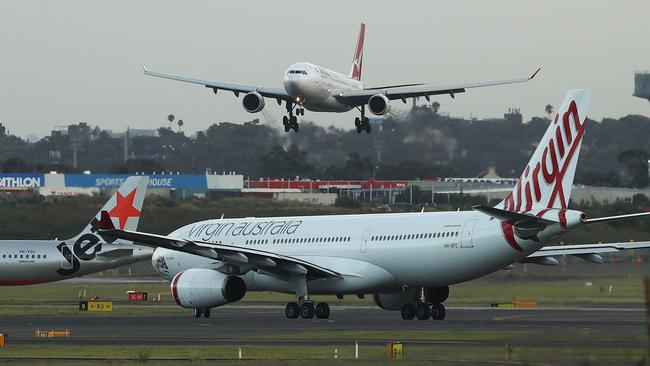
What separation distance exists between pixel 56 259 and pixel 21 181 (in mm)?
42788

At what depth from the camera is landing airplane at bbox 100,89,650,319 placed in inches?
1567

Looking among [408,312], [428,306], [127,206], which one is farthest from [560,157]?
[127,206]

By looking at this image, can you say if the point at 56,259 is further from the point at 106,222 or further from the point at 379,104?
the point at 106,222

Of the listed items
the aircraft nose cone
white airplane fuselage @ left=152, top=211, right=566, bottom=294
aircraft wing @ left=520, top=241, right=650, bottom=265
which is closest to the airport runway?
white airplane fuselage @ left=152, top=211, right=566, bottom=294

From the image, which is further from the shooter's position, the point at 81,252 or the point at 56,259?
the point at 56,259

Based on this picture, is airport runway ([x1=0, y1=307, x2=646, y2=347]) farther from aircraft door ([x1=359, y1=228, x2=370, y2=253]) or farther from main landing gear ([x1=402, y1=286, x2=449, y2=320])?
aircraft door ([x1=359, y1=228, x2=370, y2=253])

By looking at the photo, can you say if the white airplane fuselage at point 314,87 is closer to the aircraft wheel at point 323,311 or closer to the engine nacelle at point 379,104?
the engine nacelle at point 379,104

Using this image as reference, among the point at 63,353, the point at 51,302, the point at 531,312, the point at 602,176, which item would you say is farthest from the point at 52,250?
the point at 602,176

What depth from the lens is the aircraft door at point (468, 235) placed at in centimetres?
4200

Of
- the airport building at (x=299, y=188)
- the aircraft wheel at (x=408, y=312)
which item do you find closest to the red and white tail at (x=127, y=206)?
the aircraft wheel at (x=408, y=312)

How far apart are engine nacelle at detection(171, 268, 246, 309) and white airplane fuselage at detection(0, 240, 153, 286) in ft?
38.9

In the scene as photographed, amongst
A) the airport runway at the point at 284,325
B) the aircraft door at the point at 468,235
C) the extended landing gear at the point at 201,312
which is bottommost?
the airport runway at the point at 284,325

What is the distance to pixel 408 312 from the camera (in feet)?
149

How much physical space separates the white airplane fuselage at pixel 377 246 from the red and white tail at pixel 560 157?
1.01 meters
